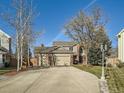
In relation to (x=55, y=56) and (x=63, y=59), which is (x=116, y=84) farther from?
(x=55, y=56)

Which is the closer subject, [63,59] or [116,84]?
[116,84]

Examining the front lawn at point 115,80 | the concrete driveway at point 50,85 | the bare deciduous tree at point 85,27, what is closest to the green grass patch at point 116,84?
the front lawn at point 115,80

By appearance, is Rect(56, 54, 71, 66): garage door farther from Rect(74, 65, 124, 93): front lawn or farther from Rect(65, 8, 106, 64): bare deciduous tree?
Rect(74, 65, 124, 93): front lawn

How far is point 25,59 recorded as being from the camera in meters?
63.5

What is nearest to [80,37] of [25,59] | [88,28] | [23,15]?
[88,28]

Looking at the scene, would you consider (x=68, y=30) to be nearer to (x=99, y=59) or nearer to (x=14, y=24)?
(x=99, y=59)

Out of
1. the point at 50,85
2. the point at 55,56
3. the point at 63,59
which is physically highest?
the point at 55,56

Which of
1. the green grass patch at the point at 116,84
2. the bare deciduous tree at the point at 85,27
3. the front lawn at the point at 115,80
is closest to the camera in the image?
the green grass patch at the point at 116,84

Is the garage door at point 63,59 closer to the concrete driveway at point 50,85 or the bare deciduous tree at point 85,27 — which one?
the bare deciduous tree at point 85,27

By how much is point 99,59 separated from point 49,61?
507 inches

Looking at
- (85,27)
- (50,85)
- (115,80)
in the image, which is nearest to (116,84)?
(115,80)

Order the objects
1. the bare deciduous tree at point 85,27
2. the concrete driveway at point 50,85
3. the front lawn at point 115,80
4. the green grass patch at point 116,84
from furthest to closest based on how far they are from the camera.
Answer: the bare deciduous tree at point 85,27 < the front lawn at point 115,80 < the green grass patch at point 116,84 < the concrete driveway at point 50,85

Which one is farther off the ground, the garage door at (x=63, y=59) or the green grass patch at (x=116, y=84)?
the garage door at (x=63, y=59)

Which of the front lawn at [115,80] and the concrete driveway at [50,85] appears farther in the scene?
the front lawn at [115,80]
